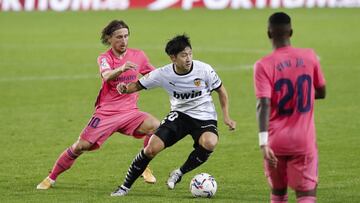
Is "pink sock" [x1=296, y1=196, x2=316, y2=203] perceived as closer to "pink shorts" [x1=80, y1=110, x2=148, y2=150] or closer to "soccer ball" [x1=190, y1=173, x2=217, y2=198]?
"soccer ball" [x1=190, y1=173, x2=217, y2=198]

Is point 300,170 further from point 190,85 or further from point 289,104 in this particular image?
point 190,85

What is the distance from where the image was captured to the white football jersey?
11547mm

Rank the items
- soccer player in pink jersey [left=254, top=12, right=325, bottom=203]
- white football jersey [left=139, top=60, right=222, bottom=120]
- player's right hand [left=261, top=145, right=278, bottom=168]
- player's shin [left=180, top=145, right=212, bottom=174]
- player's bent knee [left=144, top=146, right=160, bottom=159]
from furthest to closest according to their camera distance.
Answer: player's shin [left=180, top=145, right=212, bottom=174] → white football jersey [left=139, top=60, right=222, bottom=120] → player's bent knee [left=144, top=146, right=160, bottom=159] → soccer player in pink jersey [left=254, top=12, right=325, bottom=203] → player's right hand [left=261, top=145, right=278, bottom=168]

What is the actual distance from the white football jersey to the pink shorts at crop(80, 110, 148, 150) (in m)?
0.92

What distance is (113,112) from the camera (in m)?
12.5

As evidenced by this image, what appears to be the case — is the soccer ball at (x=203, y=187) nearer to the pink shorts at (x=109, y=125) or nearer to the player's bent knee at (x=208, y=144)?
the player's bent knee at (x=208, y=144)

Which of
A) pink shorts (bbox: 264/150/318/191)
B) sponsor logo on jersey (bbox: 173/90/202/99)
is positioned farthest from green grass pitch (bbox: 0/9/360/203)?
pink shorts (bbox: 264/150/318/191)

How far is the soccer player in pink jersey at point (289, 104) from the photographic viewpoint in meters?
8.41

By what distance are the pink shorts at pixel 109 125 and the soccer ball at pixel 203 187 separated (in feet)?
4.74

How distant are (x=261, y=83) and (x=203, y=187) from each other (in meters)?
3.12

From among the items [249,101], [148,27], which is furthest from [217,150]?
[148,27]

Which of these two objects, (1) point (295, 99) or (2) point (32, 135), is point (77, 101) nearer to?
(2) point (32, 135)

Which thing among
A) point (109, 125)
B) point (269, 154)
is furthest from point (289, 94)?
point (109, 125)

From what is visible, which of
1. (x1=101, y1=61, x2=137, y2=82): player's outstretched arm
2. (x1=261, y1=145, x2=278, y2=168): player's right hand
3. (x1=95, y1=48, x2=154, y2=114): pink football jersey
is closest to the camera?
→ (x1=261, y1=145, x2=278, y2=168): player's right hand
